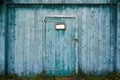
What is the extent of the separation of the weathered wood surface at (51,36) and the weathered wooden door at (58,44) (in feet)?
0.50

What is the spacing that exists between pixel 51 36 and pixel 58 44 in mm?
405

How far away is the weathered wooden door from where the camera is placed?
12.8 m

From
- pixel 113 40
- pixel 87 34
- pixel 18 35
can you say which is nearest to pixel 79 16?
pixel 87 34

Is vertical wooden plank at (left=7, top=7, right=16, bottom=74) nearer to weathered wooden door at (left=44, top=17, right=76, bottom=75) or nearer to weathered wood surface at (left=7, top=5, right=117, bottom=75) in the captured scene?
weathered wood surface at (left=7, top=5, right=117, bottom=75)

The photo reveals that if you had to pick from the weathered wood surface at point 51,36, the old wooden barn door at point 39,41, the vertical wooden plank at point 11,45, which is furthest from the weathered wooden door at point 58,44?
→ the vertical wooden plank at point 11,45

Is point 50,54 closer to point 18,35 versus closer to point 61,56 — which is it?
point 61,56

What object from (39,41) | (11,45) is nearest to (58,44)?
(39,41)

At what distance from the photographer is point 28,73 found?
12.8m

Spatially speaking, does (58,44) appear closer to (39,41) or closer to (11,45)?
(39,41)

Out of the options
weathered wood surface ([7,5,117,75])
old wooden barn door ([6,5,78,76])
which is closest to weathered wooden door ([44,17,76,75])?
old wooden barn door ([6,5,78,76])

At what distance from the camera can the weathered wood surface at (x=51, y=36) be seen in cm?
1279

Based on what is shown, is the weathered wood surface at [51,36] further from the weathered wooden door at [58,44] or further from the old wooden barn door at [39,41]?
the weathered wooden door at [58,44]

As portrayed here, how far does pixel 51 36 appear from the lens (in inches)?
505

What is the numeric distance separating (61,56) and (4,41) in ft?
7.28
